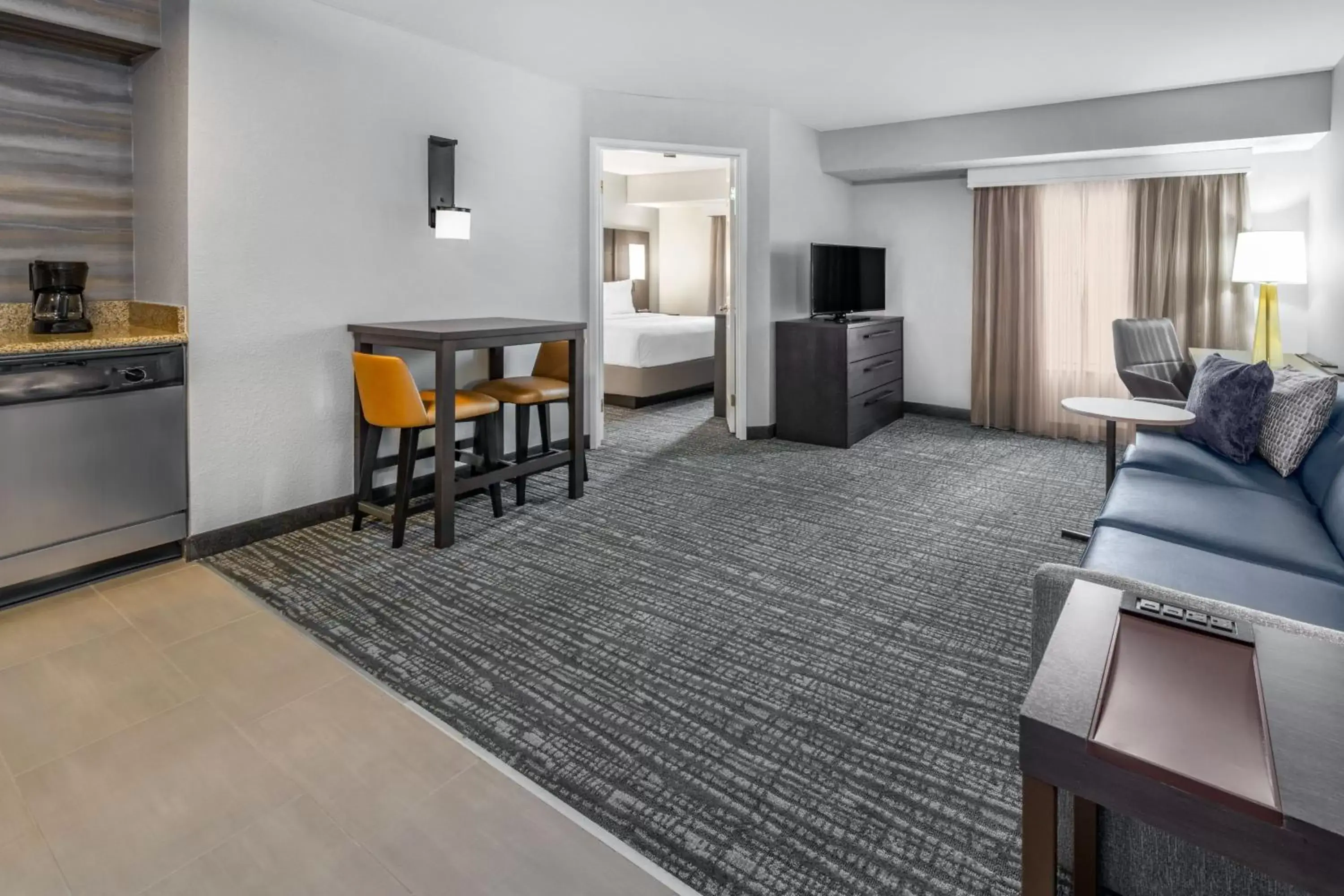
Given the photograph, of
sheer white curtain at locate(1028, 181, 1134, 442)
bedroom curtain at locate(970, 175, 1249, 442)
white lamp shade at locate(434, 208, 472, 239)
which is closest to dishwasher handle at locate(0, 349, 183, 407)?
white lamp shade at locate(434, 208, 472, 239)

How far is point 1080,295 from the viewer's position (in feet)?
18.8

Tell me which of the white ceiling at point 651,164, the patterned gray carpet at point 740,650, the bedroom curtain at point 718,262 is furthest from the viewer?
the bedroom curtain at point 718,262

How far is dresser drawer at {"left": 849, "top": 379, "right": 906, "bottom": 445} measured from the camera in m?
5.61

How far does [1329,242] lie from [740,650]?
427cm

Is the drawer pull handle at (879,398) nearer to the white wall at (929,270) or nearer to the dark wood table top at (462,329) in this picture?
the white wall at (929,270)

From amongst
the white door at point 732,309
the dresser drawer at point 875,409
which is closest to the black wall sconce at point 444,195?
the white door at point 732,309

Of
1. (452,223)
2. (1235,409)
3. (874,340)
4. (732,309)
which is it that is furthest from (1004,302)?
(452,223)

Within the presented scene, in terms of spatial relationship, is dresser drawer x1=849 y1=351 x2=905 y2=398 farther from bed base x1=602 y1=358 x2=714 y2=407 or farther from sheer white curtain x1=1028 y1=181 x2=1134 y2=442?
bed base x1=602 y1=358 x2=714 y2=407

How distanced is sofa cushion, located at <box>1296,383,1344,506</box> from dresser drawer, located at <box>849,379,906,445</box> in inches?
114

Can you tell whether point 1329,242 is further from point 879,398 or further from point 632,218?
point 632,218

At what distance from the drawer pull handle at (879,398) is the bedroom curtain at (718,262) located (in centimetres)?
382

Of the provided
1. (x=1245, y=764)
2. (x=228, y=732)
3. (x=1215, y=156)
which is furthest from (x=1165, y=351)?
(x=228, y=732)

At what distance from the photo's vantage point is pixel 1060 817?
1377 mm

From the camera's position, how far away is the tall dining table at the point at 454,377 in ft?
10.7
